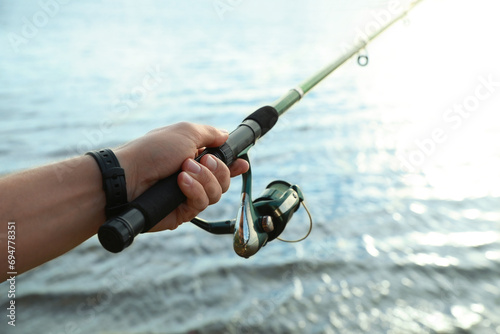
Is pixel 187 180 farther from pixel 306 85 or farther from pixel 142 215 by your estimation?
pixel 306 85

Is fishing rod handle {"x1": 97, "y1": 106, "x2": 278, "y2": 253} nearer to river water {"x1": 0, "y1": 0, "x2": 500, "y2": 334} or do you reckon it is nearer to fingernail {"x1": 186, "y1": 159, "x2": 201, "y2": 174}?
fingernail {"x1": 186, "y1": 159, "x2": 201, "y2": 174}

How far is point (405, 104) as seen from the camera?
5.16 meters

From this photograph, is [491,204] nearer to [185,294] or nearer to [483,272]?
[483,272]

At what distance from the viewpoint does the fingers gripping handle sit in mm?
918

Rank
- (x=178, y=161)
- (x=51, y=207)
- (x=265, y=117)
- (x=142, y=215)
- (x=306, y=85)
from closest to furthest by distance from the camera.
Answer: (x=142, y=215) → (x=51, y=207) → (x=178, y=161) → (x=265, y=117) → (x=306, y=85)

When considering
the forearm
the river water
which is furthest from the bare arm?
the river water

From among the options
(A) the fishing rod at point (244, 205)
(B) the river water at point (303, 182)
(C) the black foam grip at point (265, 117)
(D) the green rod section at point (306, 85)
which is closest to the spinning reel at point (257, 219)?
(A) the fishing rod at point (244, 205)

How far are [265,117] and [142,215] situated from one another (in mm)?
556

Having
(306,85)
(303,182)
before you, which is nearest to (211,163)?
(306,85)

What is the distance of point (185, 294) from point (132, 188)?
3.58 feet

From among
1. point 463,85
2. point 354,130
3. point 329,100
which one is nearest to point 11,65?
point 329,100

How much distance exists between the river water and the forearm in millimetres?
948

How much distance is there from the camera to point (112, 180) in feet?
3.96

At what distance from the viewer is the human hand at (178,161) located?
1.27m
